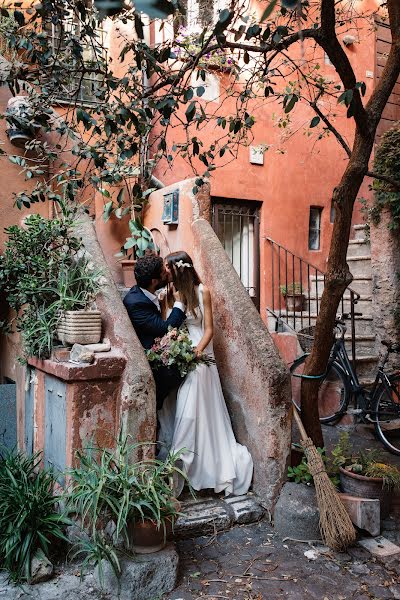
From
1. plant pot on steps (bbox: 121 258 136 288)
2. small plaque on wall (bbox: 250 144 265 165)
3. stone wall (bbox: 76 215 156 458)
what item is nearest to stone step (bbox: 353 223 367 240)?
small plaque on wall (bbox: 250 144 265 165)

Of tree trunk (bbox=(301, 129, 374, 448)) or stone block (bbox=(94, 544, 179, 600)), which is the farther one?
tree trunk (bbox=(301, 129, 374, 448))

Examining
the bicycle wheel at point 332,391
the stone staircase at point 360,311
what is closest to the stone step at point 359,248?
the stone staircase at point 360,311

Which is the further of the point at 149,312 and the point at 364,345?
the point at 364,345

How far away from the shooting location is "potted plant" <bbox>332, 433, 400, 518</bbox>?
4.09m

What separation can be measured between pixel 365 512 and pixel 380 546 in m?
0.24

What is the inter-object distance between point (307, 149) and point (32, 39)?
5.95m

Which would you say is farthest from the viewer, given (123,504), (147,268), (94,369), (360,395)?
(360,395)

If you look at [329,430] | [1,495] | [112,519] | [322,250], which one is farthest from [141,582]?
[322,250]

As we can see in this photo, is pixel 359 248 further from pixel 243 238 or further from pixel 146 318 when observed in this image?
pixel 146 318

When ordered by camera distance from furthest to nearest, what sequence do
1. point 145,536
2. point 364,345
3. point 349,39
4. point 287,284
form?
1. point 349,39
2. point 287,284
3. point 364,345
4. point 145,536

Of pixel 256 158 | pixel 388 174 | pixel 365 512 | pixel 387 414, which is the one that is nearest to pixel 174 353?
pixel 365 512

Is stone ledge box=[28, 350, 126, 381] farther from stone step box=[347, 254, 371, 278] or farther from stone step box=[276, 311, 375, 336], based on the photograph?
stone step box=[347, 254, 371, 278]

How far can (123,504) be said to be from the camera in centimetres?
318

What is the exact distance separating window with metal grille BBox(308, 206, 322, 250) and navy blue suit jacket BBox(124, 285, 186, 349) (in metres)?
5.25
